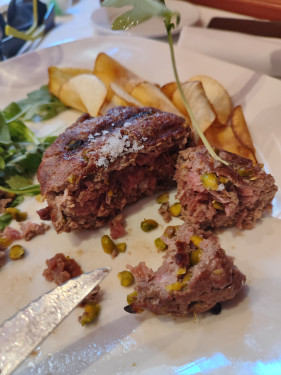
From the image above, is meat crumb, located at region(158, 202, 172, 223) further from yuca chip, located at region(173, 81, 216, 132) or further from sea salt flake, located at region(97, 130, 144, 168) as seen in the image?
yuca chip, located at region(173, 81, 216, 132)

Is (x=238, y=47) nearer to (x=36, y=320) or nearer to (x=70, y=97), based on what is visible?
(x=70, y=97)

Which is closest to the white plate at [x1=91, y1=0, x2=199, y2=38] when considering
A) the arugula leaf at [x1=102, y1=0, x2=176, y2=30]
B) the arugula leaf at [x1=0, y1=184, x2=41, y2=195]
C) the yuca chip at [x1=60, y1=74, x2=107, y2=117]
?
the yuca chip at [x1=60, y1=74, x2=107, y2=117]

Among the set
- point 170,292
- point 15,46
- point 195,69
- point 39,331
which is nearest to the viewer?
point 39,331

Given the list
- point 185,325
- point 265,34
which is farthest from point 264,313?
point 265,34

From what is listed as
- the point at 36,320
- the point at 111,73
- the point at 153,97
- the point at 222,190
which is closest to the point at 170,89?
the point at 153,97

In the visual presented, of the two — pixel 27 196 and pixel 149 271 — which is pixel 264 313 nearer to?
pixel 149 271

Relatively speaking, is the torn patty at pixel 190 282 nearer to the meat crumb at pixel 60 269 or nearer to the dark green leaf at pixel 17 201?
the meat crumb at pixel 60 269

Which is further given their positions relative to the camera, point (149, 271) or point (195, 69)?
point (195, 69)

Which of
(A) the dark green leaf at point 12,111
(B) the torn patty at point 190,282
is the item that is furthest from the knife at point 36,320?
(A) the dark green leaf at point 12,111
